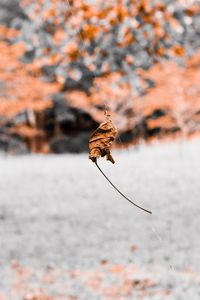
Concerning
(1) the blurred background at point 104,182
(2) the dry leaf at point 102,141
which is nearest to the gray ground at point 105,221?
(1) the blurred background at point 104,182

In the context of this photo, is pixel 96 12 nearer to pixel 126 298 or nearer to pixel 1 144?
pixel 126 298

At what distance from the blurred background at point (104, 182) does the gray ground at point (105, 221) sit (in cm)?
2

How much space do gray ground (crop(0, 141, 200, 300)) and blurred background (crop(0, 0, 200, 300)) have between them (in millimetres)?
20

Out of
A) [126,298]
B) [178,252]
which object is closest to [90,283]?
[126,298]

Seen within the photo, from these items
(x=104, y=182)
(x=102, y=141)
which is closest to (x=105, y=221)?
(x=104, y=182)

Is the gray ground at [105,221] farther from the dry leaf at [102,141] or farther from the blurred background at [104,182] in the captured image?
the dry leaf at [102,141]

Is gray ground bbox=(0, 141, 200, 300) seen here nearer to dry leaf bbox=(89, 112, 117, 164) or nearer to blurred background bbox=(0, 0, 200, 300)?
blurred background bbox=(0, 0, 200, 300)

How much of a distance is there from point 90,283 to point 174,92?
34.4 feet

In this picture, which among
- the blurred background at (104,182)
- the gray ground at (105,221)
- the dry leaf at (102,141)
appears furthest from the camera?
the gray ground at (105,221)

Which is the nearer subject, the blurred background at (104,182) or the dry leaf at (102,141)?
the dry leaf at (102,141)

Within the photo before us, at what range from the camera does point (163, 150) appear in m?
15.2

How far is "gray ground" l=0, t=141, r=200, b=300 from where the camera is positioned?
4.50 m

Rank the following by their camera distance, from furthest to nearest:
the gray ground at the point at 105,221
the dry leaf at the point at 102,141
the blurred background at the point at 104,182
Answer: the gray ground at the point at 105,221
the blurred background at the point at 104,182
the dry leaf at the point at 102,141

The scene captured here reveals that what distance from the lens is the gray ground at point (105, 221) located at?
450 cm
